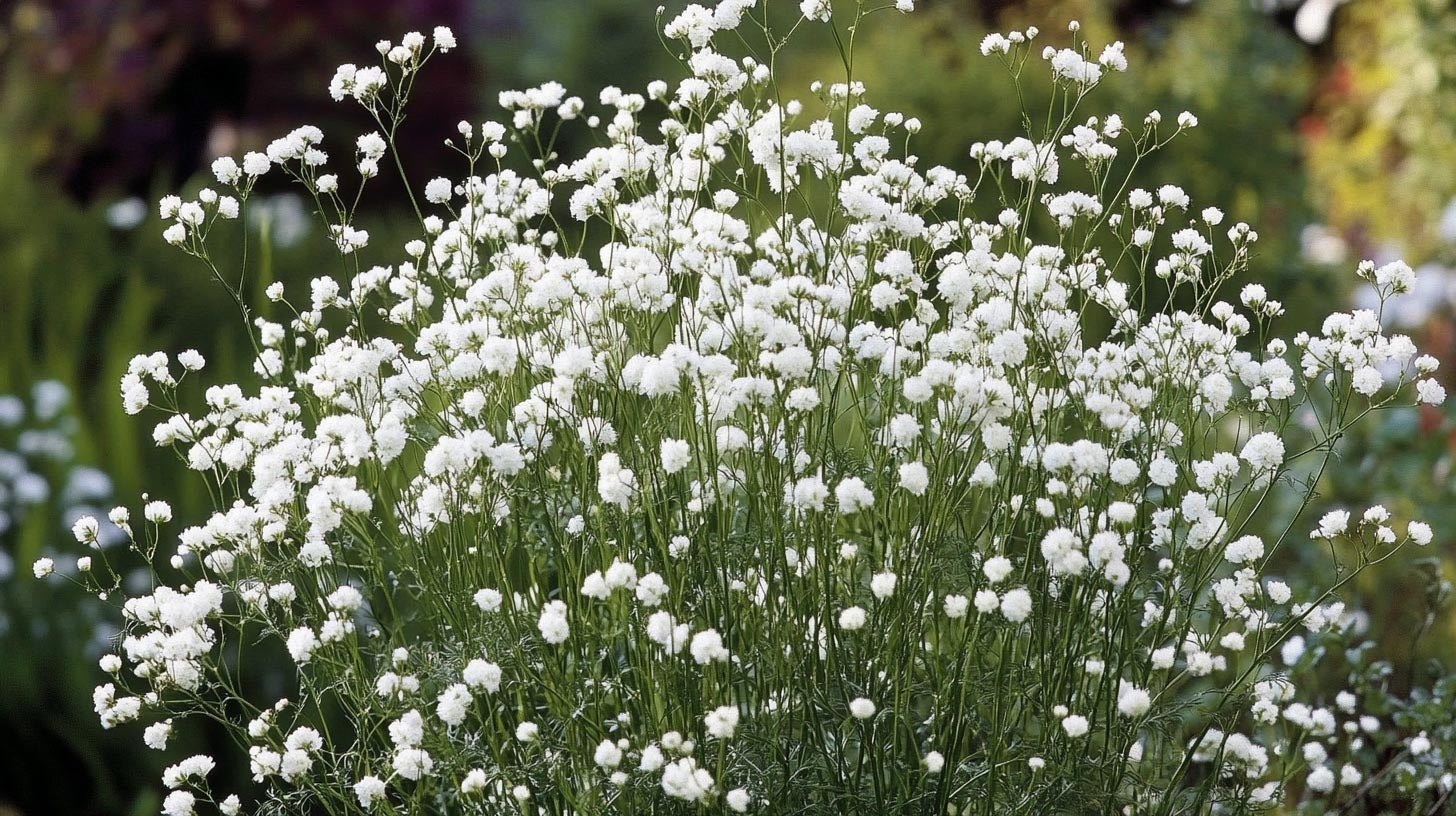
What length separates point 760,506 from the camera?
207 centimetres

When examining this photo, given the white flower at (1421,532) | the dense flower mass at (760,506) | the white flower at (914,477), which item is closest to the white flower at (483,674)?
the dense flower mass at (760,506)

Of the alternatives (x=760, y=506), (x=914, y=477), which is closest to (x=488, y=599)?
(x=760, y=506)

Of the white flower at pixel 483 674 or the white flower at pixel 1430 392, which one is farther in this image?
the white flower at pixel 1430 392

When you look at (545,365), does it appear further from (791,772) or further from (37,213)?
(37,213)

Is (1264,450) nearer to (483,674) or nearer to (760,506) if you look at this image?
(760,506)

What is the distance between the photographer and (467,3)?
10.0 meters

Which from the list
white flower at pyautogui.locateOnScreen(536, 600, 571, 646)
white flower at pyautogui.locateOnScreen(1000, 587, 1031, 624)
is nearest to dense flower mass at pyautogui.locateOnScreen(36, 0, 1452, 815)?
white flower at pyautogui.locateOnScreen(536, 600, 571, 646)

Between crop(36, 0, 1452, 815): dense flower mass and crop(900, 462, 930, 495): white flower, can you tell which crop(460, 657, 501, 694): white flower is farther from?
crop(900, 462, 930, 495): white flower

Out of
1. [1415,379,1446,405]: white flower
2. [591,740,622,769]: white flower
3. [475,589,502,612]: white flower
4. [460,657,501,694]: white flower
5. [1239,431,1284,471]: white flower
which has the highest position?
[1415,379,1446,405]: white flower

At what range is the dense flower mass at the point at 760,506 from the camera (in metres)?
1.92

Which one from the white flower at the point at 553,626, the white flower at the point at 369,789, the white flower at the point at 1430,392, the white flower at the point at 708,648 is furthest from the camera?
the white flower at the point at 1430,392

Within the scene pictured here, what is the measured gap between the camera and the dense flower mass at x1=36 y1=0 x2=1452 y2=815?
75.7 inches

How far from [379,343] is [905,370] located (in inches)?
31.3

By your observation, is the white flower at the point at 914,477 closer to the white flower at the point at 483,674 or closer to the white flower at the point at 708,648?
the white flower at the point at 708,648
